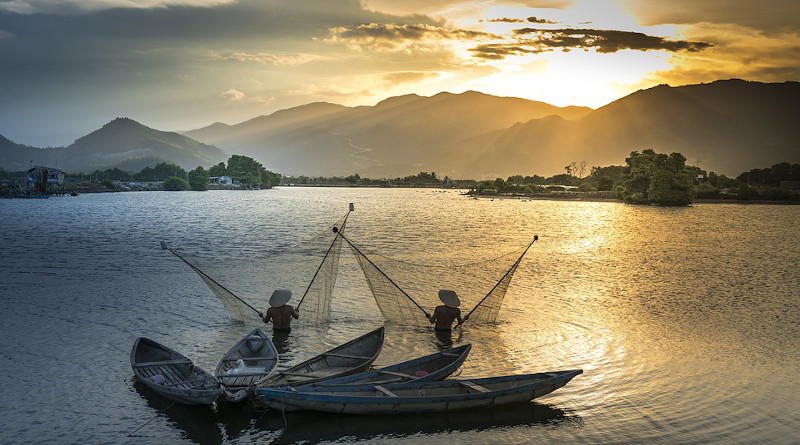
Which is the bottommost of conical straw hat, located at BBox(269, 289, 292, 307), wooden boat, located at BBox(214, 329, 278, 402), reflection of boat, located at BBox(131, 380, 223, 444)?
reflection of boat, located at BBox(131, 380, 223, 444)

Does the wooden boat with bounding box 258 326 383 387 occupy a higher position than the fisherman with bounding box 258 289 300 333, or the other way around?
the fisherman with bounding box 258 289 300 333

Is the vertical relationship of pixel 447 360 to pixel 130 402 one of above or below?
above

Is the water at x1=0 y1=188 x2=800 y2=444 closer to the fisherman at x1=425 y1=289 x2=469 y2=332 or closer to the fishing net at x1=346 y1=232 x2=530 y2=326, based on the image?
the fisherman at x1=425 y1=289 x2=469 y2=332

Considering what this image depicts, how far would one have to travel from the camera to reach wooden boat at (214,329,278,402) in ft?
44.3

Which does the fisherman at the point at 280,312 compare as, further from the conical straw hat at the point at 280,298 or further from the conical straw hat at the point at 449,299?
the conical straw hat at the point at 449,299

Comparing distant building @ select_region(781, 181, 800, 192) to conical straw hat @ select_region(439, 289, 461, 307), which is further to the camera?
distant building @ select_region(781, 181, 800, 192)

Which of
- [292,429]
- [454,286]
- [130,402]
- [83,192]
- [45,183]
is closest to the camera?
[292,429]

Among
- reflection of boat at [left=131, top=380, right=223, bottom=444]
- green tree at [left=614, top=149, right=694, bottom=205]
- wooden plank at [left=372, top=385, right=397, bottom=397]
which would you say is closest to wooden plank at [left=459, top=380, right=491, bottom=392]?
wooden plank at [left=372, top=385, right=397, bottom=397]

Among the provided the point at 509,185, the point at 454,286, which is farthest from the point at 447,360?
the point at 509,185

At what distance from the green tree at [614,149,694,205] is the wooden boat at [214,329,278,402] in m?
130

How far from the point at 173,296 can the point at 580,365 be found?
19290 mm

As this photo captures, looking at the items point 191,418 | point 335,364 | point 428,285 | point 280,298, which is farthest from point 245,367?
point 428,285

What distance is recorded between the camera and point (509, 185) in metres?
197

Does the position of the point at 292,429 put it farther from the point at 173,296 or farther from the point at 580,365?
the point at 173,296
